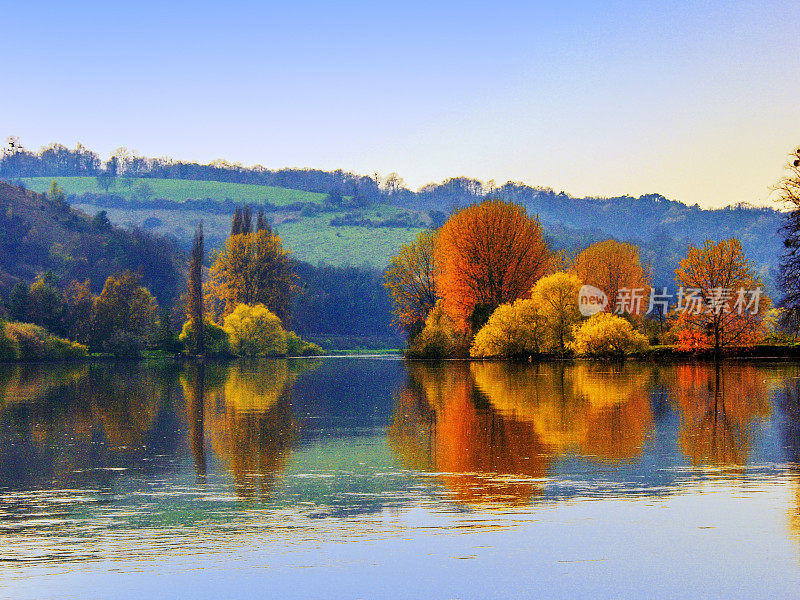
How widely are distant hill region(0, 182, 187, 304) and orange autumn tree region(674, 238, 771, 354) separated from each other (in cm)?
8439

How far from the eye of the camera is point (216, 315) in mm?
104688

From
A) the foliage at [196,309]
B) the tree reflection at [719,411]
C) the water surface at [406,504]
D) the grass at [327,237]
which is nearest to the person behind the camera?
the water surface at [406,504]

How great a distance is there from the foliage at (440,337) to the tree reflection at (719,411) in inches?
1026

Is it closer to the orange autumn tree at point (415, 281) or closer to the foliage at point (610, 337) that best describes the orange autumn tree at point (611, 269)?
the orange autumn tree at point (415, 281)

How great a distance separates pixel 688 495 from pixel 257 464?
6771 mm

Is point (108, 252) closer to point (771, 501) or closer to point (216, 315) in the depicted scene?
point (216, 315)

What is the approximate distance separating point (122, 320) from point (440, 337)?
38725mm

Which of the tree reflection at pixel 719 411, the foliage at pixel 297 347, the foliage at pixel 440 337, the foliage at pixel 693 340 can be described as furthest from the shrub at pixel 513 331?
the foliage at pixel 297 347

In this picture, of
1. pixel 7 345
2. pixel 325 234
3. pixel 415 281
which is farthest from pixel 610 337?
pixel 325 234

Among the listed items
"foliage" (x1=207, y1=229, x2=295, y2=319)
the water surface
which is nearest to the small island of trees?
"foliage" (x1=207, y1=229, x2=295, y2=319)

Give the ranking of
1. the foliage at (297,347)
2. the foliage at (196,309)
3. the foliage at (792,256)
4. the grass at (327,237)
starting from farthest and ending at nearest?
the grass at (327,237), the foliage at (297,347), the foliage at (196,309), the foliage at (792,256)

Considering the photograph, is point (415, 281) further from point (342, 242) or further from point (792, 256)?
point (342, 242)

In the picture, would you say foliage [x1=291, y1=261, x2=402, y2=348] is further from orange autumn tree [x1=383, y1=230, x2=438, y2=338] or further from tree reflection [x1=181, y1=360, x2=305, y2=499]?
tree reflection [x1=181, y1=360, x2=305, y2=499]

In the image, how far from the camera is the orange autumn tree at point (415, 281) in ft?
241
